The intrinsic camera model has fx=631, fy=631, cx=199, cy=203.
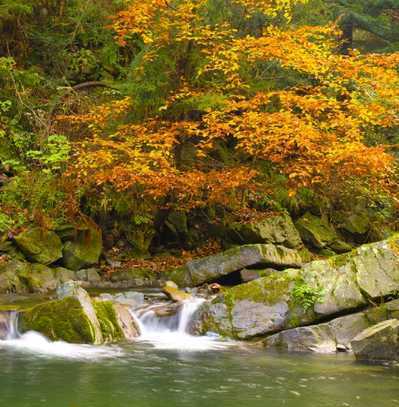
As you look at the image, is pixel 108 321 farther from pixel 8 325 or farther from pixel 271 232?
pixel 271 232

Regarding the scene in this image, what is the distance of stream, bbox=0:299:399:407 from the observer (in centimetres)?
621

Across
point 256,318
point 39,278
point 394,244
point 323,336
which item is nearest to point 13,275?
point 39,278

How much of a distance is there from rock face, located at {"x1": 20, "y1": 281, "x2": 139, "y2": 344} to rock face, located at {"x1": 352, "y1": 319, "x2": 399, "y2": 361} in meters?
3.50

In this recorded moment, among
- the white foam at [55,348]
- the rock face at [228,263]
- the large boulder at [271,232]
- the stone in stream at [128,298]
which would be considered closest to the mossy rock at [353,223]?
the large boulder at [271,232]

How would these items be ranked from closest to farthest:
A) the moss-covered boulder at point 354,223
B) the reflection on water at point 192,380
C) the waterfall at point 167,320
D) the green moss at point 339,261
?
1. the reflection on water at point 192,380
2. the green moss at point 339,261
3. the waterfall at point 167,320
4. the moss-covered boulder at point 354,223

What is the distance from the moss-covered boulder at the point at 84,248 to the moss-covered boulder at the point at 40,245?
0.84ft

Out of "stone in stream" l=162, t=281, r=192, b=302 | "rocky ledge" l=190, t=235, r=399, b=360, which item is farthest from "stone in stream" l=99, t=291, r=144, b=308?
"rocky ledge" l=190, t=235, r=399, b=360

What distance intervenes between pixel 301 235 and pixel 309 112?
12.5 feet

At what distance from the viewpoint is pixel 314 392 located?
661 centimetres

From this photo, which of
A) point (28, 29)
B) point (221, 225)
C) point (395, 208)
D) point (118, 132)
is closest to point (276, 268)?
point (221, 225)

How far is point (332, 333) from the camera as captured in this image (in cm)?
916

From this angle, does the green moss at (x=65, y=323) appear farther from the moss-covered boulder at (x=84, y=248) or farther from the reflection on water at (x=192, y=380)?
the moss-covered boulder at (x=84, y=248)

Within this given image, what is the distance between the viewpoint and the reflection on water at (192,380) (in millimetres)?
6184

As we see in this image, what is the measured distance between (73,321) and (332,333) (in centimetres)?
375
